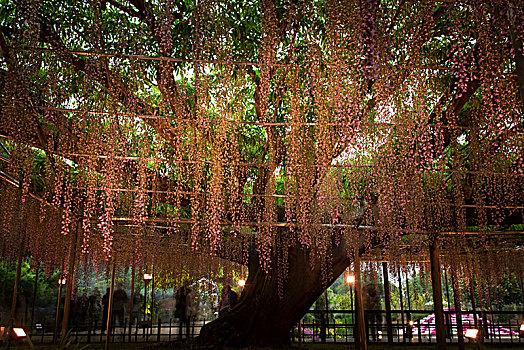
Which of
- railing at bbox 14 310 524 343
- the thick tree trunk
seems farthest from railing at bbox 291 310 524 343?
the thick tree trunk

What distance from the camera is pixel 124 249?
10.5m

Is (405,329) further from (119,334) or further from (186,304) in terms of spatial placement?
(119,334)

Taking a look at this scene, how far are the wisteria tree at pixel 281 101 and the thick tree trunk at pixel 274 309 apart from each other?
903mm

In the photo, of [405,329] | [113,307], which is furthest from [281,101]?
[113,307]

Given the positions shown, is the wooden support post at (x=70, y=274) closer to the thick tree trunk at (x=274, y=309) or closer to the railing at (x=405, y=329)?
the thick tree trunk at (x=274, y=309)

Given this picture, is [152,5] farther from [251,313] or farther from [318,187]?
[251,313]

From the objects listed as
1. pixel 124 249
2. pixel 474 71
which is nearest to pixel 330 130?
pixel 474 71

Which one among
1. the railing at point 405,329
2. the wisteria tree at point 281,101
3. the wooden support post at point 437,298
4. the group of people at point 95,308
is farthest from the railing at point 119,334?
the wooden support post at point 437,298

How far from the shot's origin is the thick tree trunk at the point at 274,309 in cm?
770

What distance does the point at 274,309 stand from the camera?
7.89m

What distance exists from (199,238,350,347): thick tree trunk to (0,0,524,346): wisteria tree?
903mm

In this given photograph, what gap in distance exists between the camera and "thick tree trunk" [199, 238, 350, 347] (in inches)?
303

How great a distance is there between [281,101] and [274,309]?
4562 mm

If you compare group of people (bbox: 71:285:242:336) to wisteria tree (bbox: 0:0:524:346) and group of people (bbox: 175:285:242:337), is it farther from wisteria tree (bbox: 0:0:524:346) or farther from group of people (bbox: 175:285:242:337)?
wisteria tree (bbox: 0:0:524:346)
